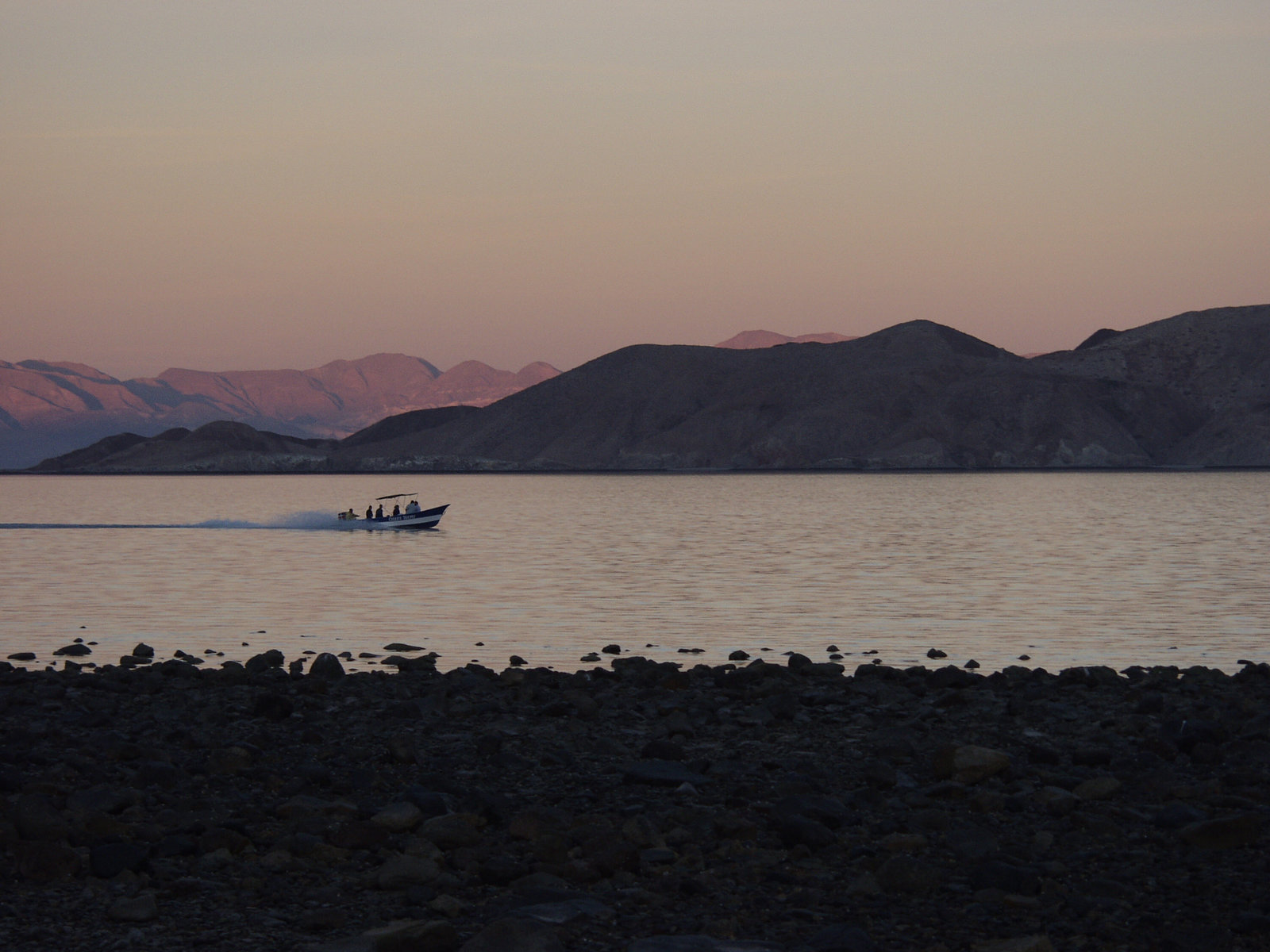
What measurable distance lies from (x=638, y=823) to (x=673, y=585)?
31.0 meters

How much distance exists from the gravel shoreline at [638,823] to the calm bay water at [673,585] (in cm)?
769

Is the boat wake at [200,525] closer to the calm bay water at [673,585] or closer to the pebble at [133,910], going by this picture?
the calm bay water at [673,585]

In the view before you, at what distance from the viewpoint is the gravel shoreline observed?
9547mm

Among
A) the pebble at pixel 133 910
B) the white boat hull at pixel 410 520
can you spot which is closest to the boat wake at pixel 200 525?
the white boat hull at pixel 410 520

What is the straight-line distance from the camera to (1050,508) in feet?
323

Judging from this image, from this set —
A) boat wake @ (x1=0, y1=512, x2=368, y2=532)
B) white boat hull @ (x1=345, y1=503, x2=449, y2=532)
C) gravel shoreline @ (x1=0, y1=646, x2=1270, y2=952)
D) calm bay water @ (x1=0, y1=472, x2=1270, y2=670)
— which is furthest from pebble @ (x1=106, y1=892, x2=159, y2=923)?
boat wake @ (x1=0, y1=512, x2=368, y2=532)

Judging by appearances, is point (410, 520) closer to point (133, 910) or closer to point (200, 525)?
point (200, 525)

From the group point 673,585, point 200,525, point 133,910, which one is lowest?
point 673,585

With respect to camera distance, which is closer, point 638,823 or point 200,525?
point 638,823

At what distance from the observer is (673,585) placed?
42.6 meters

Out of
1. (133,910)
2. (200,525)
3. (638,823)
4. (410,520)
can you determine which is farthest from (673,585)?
(200,525)

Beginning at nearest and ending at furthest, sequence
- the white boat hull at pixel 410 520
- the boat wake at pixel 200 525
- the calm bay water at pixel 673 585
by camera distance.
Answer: the calm bay water at pixel 673 585 < the white boat hull at pixel 410 520 < the boat wake at pixel 200 525

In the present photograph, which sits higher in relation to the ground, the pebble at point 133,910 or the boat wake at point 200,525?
the pebble at point 133,910

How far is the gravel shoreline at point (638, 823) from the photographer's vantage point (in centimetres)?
955
